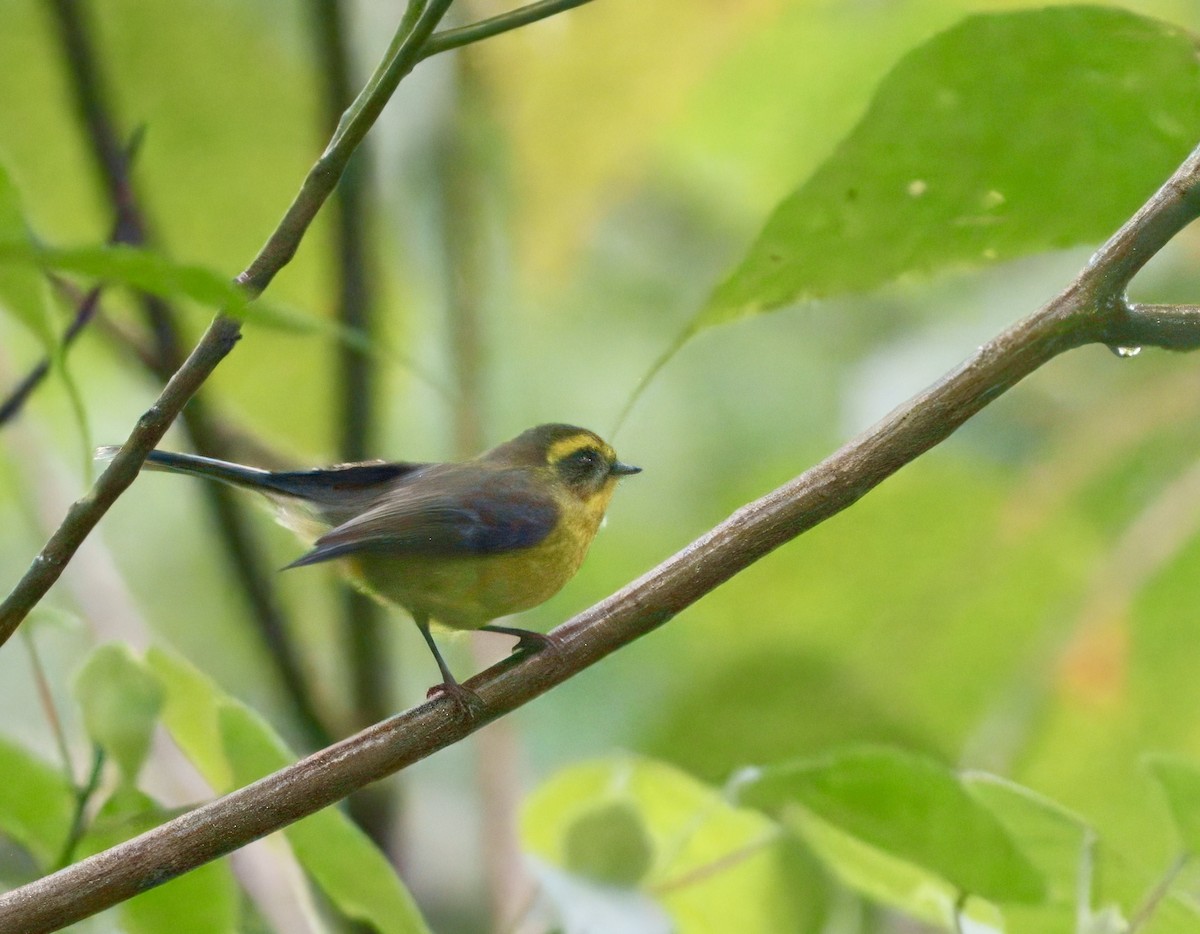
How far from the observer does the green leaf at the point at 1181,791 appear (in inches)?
35.9

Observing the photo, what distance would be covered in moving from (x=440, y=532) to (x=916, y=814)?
517 millimetres

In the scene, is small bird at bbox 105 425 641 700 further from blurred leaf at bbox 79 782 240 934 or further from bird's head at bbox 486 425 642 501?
blurred leaf at bbox 79 782 240 934

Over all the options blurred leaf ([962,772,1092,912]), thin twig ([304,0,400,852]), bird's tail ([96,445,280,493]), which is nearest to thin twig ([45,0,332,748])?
thin twig ([304,0,400,852])

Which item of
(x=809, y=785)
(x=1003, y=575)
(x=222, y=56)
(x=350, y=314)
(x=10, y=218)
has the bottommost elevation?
(x=1003, y=575)

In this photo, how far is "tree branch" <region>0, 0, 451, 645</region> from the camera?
0.58 meters

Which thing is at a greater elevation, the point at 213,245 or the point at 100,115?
the point at 100,115

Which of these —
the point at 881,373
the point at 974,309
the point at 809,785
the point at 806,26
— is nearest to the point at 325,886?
the point at 809,785

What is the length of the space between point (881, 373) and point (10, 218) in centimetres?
120

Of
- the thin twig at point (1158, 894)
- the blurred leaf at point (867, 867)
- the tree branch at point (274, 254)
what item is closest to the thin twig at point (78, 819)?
the tree branch at point (274, 254)

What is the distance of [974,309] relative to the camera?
1.97 meters

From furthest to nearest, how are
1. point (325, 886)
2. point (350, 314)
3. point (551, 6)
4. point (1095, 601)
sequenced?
point (1095, 601), point (350, 314), point (325, 886), point (551, 6)

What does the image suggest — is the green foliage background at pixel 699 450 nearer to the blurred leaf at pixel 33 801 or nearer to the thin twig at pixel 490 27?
the blurred leaf at pixel 33 801

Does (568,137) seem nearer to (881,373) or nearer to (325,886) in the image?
(881,373)

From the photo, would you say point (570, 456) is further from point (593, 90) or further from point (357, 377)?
point (593, 90)
